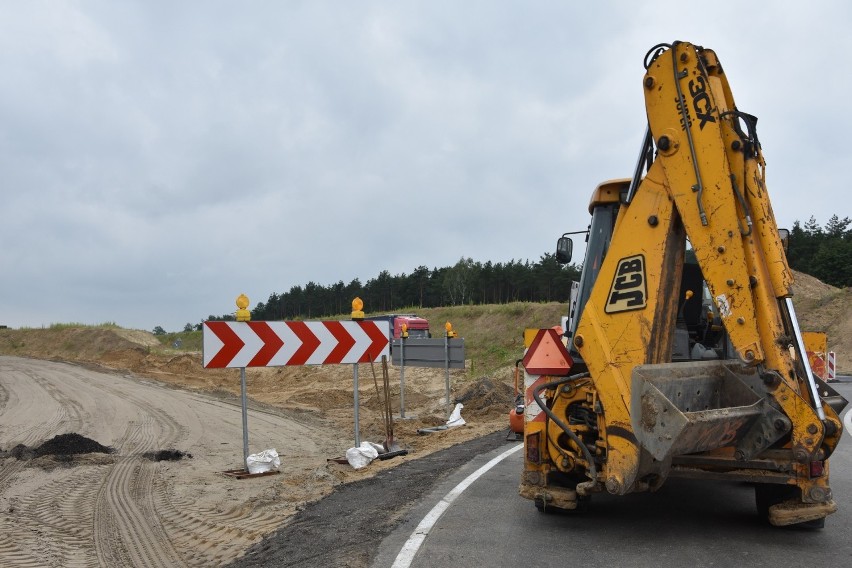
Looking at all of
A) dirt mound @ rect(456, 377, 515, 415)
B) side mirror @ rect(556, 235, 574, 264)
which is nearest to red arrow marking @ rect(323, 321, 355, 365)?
side mirror @ rect(556, 235, 574, 264)

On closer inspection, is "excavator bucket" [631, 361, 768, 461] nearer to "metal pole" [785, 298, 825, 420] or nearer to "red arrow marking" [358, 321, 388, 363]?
"metal pole" [785, 298, 825, 420]

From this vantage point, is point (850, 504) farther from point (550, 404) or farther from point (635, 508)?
point (550, 404)

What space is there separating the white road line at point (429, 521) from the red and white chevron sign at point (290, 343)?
2.61 metres

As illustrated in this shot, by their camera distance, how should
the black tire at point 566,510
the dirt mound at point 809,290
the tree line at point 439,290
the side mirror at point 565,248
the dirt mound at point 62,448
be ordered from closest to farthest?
the black tire at point 566,510 → the side mirror at point 565,248 → the dirt mound at point 62,448 → the dirt mound at point 809,290 → the tree line at point 439,290

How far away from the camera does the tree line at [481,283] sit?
50719 mm

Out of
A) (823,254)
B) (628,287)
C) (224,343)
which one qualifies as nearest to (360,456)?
(224,343)

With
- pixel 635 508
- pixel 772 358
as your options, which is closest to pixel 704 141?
pixel 772 358

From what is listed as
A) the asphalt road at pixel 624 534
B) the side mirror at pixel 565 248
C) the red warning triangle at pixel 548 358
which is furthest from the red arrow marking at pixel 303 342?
the red warning triangle at pixel 548 358

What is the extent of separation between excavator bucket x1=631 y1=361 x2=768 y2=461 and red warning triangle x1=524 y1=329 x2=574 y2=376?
1.01 metres

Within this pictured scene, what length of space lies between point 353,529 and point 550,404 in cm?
196

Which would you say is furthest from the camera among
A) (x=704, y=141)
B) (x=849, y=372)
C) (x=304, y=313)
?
(x=304, y=313)

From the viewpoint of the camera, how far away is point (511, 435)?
10898 mm

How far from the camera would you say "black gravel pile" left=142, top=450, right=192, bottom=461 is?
10.0 meters

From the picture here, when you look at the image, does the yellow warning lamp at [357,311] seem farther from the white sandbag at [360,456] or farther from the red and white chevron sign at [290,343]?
the white sandbag at [360,456]
